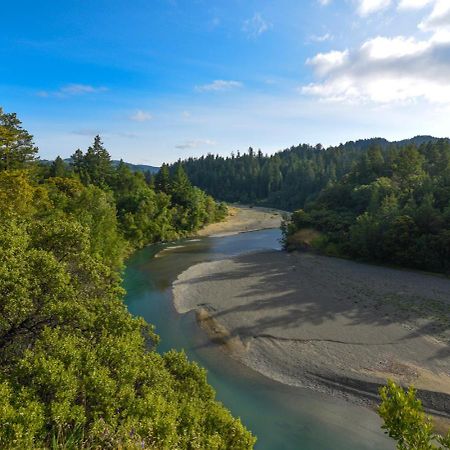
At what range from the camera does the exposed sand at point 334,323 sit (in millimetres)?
23250

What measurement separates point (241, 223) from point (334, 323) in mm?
71667

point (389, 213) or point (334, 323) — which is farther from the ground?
point (389, 213)

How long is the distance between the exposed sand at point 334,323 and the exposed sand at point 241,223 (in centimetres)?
4039

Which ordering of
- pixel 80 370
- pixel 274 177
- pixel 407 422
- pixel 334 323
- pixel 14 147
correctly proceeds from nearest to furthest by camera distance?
pixel 407 422, pixel 80 370, pixel 334 323, pixel 14 147, pixel 274 177

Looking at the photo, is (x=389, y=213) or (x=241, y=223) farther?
(x=241, y=223)

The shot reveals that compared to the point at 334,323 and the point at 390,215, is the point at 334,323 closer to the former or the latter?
the point at 334,323

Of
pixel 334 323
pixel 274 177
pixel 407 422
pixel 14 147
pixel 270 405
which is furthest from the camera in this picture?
pixel 274 177

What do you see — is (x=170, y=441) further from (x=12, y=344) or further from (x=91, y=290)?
(x=91, y=290)

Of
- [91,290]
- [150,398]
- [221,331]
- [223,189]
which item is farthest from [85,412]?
[223,189]

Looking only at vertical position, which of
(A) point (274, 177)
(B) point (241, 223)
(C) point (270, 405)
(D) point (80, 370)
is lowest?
(C) point (270, 405)

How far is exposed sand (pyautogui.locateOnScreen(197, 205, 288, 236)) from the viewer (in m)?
88.5

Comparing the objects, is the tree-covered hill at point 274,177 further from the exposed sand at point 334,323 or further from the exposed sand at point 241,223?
the exposed sand at point 334,323

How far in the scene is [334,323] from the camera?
99.2 ft

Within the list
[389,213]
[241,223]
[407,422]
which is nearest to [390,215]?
[389,213]
